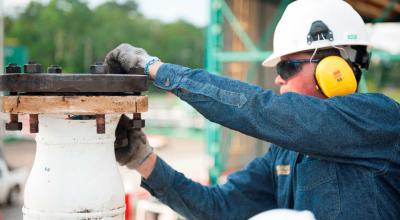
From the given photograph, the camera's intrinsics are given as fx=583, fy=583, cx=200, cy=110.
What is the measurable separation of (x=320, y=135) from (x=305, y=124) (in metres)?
0.07

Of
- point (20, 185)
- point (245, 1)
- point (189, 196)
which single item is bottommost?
point (20, 185)

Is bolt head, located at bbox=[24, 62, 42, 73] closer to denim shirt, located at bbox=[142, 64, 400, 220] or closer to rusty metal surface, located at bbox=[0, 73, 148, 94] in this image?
rusty metal surface, located at bbox=[0, 73, 148, 94]

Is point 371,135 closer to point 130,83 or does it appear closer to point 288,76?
point 288,76

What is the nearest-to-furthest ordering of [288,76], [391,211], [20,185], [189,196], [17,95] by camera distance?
[17,95] < [391,211] < [288,76] < [189,196] < [20,185]

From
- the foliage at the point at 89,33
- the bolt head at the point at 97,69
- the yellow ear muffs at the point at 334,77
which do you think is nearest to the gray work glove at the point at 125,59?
the bolt head at the point at 97,69

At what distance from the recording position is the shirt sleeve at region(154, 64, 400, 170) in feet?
6.64

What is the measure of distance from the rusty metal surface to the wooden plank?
0.02 metres

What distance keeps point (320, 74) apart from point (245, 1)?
28.2ft

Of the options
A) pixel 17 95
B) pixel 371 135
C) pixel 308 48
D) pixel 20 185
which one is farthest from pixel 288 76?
pixel 20 185

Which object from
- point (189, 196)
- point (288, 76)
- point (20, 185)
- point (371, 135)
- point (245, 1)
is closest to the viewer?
point (371, 135)

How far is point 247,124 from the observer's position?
2.03 m

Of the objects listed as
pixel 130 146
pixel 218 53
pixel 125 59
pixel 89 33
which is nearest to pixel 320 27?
pixel 125 59

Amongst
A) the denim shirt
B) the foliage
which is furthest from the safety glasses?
the foliage

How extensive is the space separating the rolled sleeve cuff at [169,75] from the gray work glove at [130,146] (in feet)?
1.13
